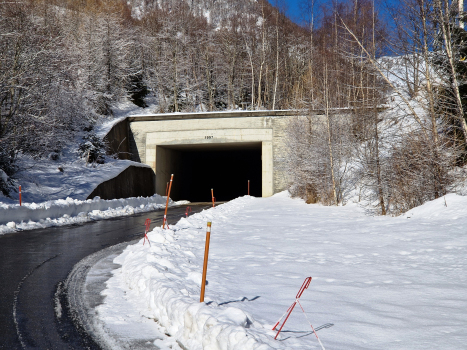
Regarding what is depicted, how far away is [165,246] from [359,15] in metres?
21.2

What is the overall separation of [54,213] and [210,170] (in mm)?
36235

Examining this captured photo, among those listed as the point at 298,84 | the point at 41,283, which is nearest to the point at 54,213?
the point at 41,283

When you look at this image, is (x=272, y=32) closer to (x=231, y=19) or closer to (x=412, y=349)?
(x=231, y=19)

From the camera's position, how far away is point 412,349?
11.6 ft

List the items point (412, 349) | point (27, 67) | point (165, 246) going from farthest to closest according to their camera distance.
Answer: point (27, 67)
point (165, 246)
point (412, 349)

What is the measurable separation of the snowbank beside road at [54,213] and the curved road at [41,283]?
1.73 m

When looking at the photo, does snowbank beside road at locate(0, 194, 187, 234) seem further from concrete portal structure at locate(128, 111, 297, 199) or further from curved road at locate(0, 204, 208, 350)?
concrete portal structure at locate(128, 111, 297, 199)

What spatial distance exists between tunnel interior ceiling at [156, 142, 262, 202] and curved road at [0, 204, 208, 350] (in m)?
23.3

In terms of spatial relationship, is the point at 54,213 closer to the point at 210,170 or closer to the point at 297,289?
the point at 297,289

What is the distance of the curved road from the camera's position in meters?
4.12

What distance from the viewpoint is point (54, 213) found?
16281 mm

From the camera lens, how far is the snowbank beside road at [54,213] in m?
13.8

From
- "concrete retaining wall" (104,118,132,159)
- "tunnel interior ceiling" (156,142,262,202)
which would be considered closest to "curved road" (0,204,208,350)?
"concrete retaining wall" (104,118,132,159)

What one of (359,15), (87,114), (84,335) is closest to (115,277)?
(84,335)
